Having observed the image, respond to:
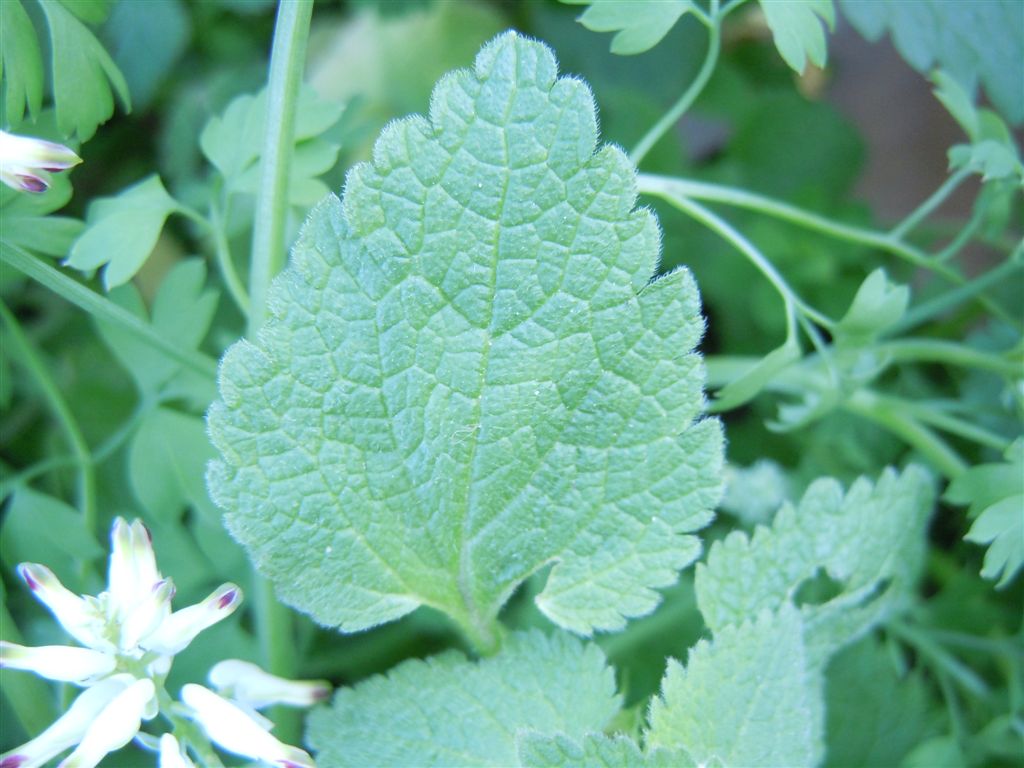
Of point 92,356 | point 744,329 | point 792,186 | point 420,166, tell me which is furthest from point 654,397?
point 792,186

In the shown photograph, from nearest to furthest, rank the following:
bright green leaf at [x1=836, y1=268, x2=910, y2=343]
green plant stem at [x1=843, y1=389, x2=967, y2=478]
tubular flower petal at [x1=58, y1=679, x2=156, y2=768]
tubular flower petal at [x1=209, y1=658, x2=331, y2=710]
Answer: tubular flower petal at [x1=58, y1=679, x2=156, y2=768] → tubular flower petal at [x1=209, y1=658, x2=331, y2=710] → bright green leaf at [x1=836, y1=268, x2=910, y2=343] → green plant stem at [x1=843, y1=389, x2=967, y2=478]

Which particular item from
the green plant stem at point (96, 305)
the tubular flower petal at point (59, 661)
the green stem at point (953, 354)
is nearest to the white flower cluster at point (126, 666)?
the tubular flower petal at point (59, 661)

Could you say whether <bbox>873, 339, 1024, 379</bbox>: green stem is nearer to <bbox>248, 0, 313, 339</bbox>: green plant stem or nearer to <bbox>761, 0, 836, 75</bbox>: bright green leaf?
<bbox>761, 0, 836, 75</bbox>: bright green leaf

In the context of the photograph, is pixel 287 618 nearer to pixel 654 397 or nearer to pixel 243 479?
pixel 243 479

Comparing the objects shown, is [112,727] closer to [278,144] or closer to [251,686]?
[251,686]

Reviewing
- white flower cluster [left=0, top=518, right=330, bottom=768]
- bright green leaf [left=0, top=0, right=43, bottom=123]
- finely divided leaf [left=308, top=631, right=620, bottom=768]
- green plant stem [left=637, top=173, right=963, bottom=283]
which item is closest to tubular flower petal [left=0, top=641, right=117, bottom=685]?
white flower cluster [left=0, top=518, right=330, bottom=768]

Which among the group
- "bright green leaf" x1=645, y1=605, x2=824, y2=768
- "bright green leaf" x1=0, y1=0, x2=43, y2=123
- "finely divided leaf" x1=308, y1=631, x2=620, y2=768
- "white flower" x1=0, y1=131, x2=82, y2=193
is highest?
"bright green leaf" x1=0, y1=0, x2=43, y2=123
